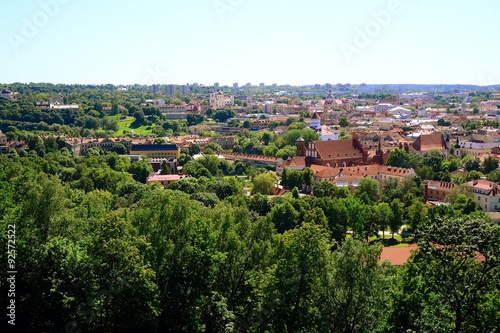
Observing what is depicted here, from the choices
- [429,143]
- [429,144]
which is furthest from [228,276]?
[429,143]

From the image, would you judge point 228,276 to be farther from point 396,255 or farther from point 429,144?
point 429,144

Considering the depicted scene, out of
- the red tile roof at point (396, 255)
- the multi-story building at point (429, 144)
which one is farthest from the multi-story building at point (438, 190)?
the multi-story building at point (429, 144)

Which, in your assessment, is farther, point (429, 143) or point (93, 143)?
point (93, 143)

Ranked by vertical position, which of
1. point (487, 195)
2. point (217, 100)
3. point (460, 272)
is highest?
point (217, 100)

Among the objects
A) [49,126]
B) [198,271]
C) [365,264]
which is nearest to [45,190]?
[198,271]

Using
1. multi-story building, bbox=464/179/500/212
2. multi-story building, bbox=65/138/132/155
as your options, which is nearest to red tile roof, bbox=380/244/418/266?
multi-story building, bbox=464/179/500/212

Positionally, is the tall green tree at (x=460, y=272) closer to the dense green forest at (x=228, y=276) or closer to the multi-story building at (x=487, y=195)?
the dense green forest at (x=228, y=276)
